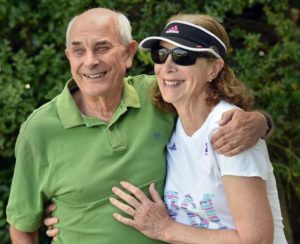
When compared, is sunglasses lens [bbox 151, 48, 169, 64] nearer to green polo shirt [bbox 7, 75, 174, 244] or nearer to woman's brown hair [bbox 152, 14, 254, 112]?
woman's brown hair [bbox 152, 14, 254, 112]

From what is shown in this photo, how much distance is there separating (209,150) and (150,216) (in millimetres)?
424

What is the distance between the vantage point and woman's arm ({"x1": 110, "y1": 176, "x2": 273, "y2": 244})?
Answer: 9.78 feet

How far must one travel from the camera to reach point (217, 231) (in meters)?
3.13

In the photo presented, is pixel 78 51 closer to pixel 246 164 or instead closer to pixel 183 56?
pixel 183 56

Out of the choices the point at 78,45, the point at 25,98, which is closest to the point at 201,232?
the point at 78,45

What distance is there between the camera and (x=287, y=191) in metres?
5.05

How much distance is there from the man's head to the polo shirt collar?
86 millimetres

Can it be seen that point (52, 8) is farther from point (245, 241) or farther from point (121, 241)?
point (245, 241)

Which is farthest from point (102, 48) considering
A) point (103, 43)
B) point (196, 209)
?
point (196, 209)

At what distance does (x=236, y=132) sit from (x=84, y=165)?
0.72 meters

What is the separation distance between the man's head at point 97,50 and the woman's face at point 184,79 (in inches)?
9.8

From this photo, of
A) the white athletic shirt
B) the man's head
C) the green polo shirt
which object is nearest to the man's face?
the man's head

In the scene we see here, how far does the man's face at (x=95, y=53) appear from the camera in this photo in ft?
10.7

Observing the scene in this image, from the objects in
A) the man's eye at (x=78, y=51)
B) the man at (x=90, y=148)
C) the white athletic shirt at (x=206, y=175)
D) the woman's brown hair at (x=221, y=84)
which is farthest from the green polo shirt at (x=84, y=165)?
the woman's brown hair at (x=221, y=84)
